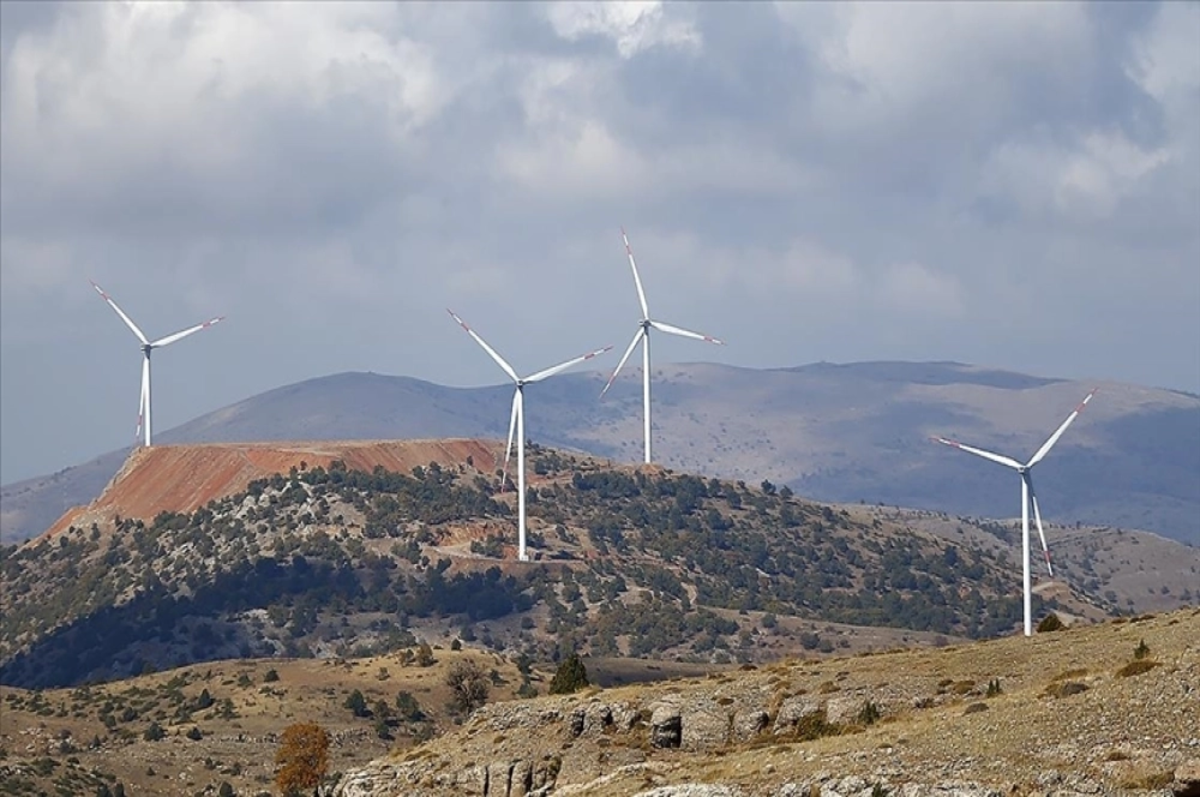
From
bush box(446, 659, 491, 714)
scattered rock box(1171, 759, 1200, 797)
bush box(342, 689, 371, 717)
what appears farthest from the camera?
bush box(342, 689, 371, 717)

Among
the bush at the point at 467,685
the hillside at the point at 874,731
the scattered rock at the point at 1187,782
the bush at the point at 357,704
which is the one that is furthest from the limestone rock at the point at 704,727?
the bush at the point at 357,704

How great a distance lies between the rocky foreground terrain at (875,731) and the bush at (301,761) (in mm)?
37165

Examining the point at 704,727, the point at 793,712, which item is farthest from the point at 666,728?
the point at 793,712

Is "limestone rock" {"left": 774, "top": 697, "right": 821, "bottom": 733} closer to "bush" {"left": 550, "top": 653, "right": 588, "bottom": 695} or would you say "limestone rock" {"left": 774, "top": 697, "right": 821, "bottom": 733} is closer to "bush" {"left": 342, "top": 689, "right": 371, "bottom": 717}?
"bush" {"left": 550, "top": 653, "right": 588, "bottom": 695}

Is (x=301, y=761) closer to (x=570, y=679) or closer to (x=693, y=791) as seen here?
(x=570, y=679)

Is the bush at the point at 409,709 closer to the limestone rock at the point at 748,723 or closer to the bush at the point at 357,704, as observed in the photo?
the bush at the point at 357,704

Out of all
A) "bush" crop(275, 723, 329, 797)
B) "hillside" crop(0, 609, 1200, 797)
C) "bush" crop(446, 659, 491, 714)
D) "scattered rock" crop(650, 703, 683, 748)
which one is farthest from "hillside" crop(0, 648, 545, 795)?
"scattered rock" crop(650, 703, 683, 748)

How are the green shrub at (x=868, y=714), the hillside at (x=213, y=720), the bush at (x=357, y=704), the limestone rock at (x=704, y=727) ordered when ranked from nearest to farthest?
the green shrub at (x=868, y=714) < the limestone rock at (x=704, y=727) < the hillside at (x=213, y=720) < the bush at (x=357, y=704)

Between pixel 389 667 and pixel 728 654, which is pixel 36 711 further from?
pixel 728 654

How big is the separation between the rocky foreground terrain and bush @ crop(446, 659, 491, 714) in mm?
50662

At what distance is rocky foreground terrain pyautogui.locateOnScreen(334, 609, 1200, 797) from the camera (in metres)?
50.1

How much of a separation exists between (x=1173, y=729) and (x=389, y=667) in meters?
110

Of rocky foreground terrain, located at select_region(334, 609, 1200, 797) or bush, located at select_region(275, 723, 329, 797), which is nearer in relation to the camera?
rocky foreground terrain, located at select_region(334, 609, 1200, 797)

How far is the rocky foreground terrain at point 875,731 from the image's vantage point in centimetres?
5006
